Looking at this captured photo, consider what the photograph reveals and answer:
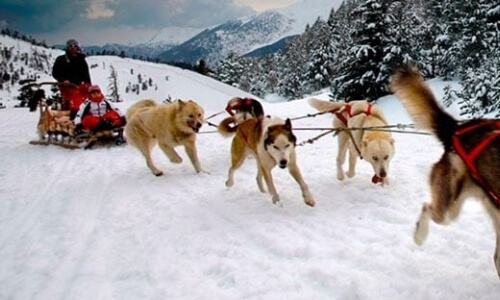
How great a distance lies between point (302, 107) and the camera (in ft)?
59.3

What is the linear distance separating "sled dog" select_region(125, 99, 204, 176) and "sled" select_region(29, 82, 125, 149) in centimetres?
262

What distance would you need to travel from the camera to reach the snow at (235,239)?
9.86ft

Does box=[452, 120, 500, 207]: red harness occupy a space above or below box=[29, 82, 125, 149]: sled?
above

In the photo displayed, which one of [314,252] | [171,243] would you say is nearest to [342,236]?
[314,252]

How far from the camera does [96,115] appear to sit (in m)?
9.32

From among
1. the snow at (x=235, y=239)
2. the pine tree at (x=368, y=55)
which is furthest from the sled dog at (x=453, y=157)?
the pine tree at (x=368, y=55)

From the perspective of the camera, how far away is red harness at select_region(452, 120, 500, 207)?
2453 millimetres

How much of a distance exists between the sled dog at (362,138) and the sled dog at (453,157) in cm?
176

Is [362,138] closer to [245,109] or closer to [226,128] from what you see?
[226,128]

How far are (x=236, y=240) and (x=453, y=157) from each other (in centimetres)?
204

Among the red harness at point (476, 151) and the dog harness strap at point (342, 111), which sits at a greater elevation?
the red harness at point (476, 151)

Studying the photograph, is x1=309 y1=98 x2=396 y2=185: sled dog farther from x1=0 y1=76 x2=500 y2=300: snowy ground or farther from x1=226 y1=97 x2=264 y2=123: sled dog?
x1=226 y1=97 x2=264 y2=123: sled dog

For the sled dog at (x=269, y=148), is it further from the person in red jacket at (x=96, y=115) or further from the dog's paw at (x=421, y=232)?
the person in red jacket at (x=96, y=115)

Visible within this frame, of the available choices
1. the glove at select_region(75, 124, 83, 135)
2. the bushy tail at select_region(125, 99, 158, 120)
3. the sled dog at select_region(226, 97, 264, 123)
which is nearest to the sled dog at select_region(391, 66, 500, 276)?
the sled dog at select_region(226, 97, 264, 123)
